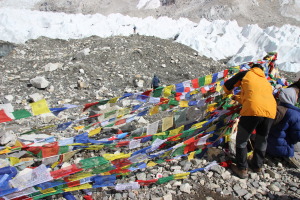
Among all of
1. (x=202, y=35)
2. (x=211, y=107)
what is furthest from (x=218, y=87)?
(x=202, y=35)

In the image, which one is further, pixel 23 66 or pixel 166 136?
pixel 23 66

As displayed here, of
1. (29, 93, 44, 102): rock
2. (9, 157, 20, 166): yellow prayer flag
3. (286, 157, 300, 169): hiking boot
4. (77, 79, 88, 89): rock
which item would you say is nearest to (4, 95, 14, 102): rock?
(29, 93, 44, 102): rock

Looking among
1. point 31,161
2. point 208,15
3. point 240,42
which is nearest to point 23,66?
point 31,161

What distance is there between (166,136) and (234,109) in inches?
44.8

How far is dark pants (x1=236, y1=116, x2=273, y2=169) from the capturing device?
285 centimetres

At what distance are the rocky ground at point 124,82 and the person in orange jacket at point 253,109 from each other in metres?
0.34

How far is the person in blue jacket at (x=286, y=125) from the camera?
3.14 metres

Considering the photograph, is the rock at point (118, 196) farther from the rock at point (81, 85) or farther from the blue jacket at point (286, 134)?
the rock at point (81, 85)

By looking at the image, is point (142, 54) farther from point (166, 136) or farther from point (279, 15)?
point (279, 15)

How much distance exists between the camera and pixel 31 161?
2.88m

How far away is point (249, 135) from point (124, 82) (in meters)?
3.59

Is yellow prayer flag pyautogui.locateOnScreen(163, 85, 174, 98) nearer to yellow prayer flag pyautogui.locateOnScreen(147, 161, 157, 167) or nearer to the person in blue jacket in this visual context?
yellow prayer flag pyautogui.locateOnScreen(147, 161, 157, 167)

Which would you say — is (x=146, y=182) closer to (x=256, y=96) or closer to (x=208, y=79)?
(x=256, y=96)

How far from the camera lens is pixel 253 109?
2.74 metres
